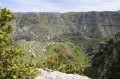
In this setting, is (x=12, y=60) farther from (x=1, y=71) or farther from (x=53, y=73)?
(x=53, y=73)

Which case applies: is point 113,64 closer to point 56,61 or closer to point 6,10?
point 56,61

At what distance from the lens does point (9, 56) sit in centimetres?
2230

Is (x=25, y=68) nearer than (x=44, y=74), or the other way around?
(x=25, y=68)

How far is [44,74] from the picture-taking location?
27.1 metres

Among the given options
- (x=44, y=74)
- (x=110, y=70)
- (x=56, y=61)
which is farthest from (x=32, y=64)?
(x=56, y=61)

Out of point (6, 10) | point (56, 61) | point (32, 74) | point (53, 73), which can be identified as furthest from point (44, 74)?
point (56, 61)

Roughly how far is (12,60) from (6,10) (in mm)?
4583

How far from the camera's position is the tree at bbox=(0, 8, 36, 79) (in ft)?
69.9

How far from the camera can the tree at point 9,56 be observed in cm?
2130

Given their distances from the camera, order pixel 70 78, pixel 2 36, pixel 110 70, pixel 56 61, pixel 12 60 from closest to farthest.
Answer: pixel 2 36, pixel 12 60, pixel 70 78, pixel 110 70, pixel 56 61

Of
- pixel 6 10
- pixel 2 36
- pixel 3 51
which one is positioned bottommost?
pixel 3 51

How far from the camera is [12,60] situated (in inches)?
904

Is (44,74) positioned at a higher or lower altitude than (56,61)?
higher

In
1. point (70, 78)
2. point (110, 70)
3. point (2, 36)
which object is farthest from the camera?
point (110, 70)
